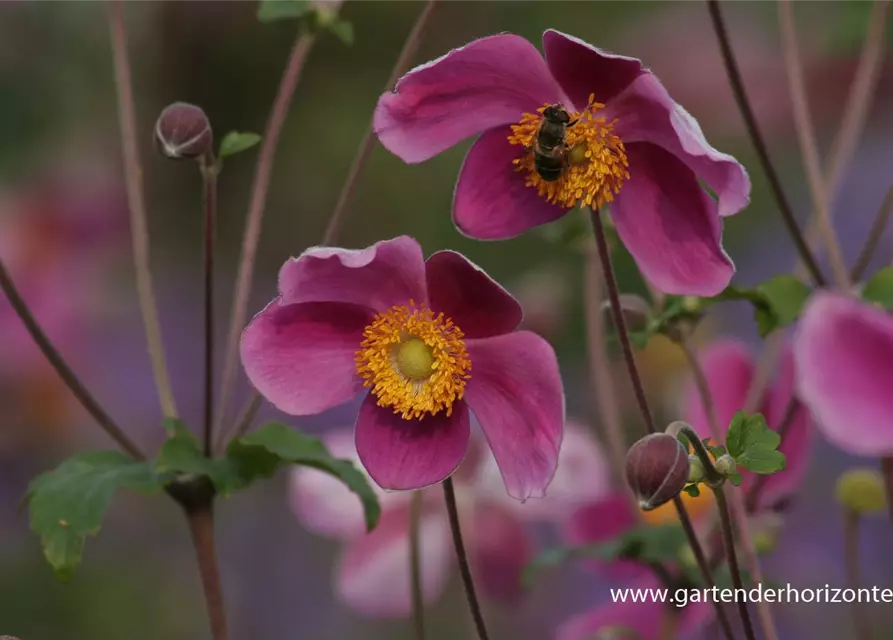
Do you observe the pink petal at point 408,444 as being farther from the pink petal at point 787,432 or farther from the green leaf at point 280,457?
the pink petal at point 787,432

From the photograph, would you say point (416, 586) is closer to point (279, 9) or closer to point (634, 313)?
point (634, 313)

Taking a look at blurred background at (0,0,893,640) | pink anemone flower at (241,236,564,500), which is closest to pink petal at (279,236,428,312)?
pink anemone flower at (241,236,564,500)

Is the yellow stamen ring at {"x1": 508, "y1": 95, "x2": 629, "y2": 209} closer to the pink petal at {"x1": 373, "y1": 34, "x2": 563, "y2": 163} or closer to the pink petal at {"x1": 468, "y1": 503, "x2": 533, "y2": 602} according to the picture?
the pink petal at {"x1": 373, "y1": 34, "x2": 563, "y2": 163}

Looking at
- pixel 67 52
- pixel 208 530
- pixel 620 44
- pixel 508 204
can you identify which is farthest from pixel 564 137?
pixel 67 52

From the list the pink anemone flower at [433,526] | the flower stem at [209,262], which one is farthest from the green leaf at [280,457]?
the pink anemone flower at [433,526]

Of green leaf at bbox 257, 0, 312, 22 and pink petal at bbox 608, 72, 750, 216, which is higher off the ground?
green leaf at bbox 257, 0, 312, 22

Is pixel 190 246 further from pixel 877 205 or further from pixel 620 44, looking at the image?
pixel 877 205

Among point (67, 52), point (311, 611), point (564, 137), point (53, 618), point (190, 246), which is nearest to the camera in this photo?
point (564, 137)
